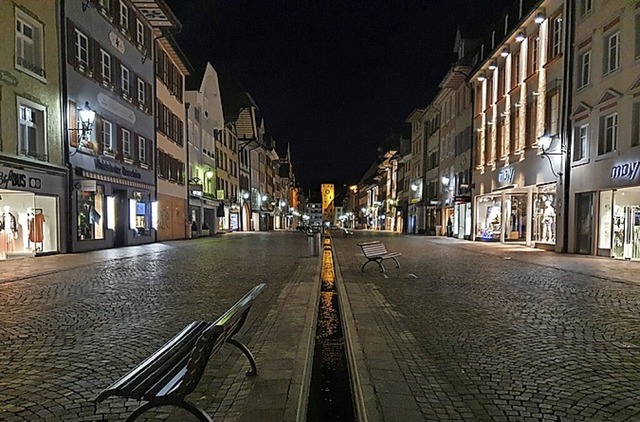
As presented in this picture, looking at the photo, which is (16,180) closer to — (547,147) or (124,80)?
(124,80)

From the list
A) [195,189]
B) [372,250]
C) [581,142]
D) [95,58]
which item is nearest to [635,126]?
[581,142]

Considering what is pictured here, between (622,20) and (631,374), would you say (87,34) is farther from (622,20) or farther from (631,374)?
(631,374)

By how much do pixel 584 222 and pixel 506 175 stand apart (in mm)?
8348

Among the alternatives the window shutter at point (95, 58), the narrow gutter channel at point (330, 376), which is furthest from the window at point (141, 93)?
the narrow gutter channel at point (330, 376)

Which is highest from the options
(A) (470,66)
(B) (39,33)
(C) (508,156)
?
(A) (470,66)

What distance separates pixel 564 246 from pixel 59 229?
21.0 metres

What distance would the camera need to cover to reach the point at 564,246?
2081cm

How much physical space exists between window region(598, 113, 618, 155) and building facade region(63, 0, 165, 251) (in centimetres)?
2047

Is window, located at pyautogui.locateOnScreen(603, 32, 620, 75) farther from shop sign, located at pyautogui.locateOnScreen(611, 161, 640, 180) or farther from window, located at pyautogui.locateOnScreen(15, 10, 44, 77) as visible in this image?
window, located at pyautogui.locateOnScreen(15, 10, 44, 77)

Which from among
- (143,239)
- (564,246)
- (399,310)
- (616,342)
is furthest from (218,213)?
(616,342)

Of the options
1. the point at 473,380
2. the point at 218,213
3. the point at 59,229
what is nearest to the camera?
Result: the point at 473,380

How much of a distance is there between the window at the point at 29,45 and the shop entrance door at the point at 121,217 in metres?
8.26

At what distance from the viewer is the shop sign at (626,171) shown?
1633 cm

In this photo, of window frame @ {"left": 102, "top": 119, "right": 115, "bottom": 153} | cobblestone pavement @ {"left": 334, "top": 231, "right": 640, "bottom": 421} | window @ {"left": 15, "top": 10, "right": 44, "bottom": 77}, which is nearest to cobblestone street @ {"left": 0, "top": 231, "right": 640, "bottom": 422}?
cobblestone pavement @ {"left": 334, "top": 231, "right": 640, "bottom": 421}
